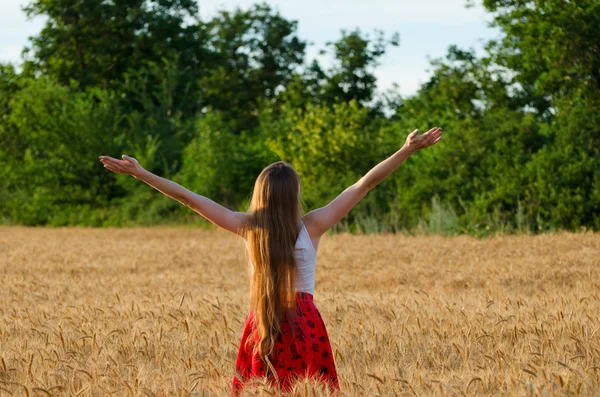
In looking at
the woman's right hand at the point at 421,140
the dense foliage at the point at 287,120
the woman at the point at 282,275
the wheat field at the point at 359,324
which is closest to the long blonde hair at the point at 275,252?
the woman at the point at 282,275

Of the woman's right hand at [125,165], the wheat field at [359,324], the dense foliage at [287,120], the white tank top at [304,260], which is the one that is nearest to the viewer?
the wheat field at [359,324]

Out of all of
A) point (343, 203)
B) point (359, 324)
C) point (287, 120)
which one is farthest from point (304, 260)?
point (287, 120)

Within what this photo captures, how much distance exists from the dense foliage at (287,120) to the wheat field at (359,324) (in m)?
5.12

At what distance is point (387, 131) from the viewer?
26.6 meters

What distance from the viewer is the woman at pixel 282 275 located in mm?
4152

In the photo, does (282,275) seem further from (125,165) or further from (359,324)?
(359,324)

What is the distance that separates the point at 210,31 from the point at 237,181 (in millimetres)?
23467

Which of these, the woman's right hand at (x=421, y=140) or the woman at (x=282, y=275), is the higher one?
the woman's right hand at (x=421, y=140)

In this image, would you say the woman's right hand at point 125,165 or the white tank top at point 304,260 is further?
the woman's right hand at point 125,165

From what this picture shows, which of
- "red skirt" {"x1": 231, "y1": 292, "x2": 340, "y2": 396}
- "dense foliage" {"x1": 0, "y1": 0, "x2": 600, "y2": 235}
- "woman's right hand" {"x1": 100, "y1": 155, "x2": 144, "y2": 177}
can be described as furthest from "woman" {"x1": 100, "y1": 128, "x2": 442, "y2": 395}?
"dense foliage" {"x1": 0, "y1": 0, "x2": 600, "y2": 235}

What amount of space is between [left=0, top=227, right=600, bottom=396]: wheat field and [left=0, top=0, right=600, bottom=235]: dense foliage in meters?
5.12

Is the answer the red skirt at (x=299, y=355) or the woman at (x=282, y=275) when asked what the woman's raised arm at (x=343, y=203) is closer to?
the woman at (x=282, y=275)

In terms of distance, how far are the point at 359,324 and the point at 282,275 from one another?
2423 mm

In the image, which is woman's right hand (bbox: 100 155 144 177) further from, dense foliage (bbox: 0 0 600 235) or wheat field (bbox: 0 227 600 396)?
dense foliage (bbox: 0 0 600 235)
